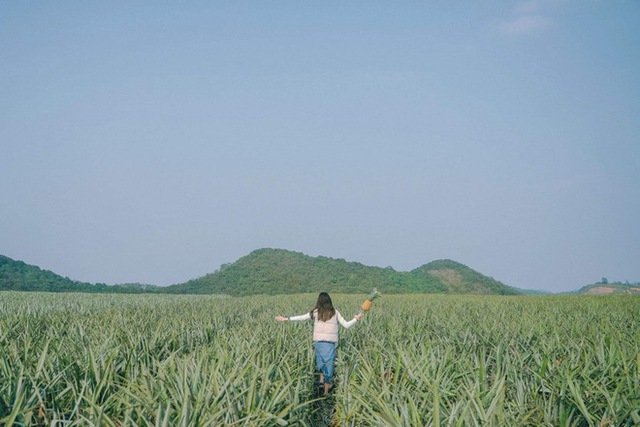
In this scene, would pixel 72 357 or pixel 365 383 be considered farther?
pixel 72 357

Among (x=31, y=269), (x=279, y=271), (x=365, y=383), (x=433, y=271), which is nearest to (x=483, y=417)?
(x=365, y=383)

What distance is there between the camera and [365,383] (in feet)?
16.0

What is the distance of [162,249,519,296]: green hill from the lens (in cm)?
7097

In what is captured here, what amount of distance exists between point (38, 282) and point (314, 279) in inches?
1415

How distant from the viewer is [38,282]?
68000 millimetres

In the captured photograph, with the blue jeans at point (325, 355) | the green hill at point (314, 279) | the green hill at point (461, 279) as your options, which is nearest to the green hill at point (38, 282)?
the green hill at point (314, 279)

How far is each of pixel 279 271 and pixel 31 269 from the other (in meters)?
34.0

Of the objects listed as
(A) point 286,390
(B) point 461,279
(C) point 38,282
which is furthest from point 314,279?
(A) point 286,390

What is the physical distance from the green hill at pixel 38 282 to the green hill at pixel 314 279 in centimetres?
958

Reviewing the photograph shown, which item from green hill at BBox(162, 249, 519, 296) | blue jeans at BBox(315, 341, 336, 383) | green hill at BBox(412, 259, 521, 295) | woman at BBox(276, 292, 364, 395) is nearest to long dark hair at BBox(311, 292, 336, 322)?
woman at BBox(276, 292, 364, 395)

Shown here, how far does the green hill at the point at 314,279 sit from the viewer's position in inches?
2794

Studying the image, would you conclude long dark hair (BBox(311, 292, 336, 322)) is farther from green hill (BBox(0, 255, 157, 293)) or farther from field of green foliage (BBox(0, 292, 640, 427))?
green hill (BBox(0, 255, 157, 293))

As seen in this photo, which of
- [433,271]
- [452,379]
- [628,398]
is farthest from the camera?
[433,271]

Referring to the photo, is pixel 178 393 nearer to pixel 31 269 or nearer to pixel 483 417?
pixel 483 417
